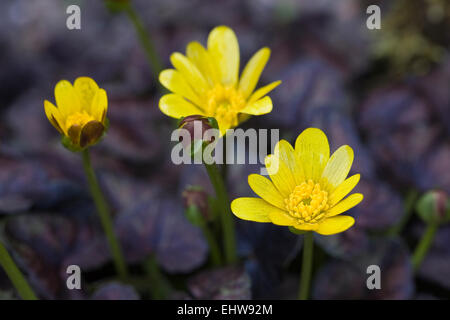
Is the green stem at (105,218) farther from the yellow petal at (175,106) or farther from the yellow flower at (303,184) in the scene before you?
the yellow flower at (303,184)

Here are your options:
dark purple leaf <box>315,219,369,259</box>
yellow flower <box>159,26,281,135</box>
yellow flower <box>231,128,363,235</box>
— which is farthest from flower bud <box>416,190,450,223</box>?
yellow flower <box>159,26,281,135</box>

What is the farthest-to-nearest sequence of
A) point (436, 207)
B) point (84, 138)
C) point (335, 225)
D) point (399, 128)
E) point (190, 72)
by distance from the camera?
point (399, 128)
point (436, 207)
point (190, 72)
point (84, 138)
point (335, 225)

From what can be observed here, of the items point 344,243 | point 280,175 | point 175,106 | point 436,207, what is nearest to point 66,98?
point 175,106

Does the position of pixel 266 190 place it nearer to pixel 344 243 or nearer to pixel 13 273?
pixel 344 243

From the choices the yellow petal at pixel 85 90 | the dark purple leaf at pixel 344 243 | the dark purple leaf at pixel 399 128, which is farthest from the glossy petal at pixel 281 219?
the dark purple leaf at pixel 399 128

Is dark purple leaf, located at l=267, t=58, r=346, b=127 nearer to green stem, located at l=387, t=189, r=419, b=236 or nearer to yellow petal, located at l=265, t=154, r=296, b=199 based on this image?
green stem, located at l=387, t=189, r=419, b=236
